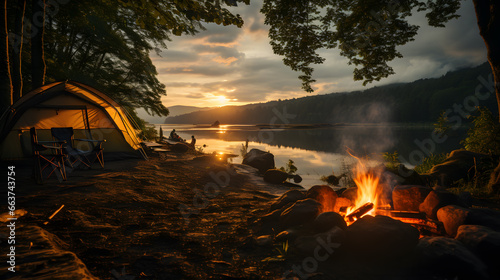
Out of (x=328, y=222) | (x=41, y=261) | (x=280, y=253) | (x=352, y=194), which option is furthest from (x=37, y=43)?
(x=352, y=194)

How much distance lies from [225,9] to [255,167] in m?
11.7

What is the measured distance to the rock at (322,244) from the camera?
364 cm

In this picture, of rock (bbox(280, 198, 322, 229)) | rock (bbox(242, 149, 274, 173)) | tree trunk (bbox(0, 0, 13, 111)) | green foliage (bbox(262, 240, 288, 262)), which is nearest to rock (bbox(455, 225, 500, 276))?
rock (bbox(280, 198, 322, 229))

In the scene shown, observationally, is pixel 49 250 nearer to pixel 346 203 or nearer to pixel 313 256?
pixel 313 256

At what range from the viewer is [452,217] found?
4039 mm

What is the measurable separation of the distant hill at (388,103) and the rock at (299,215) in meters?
90.3

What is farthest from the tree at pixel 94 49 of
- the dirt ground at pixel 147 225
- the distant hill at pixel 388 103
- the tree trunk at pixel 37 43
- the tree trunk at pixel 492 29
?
the distant hill at pixel 388 103

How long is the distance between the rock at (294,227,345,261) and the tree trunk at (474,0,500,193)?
663cm

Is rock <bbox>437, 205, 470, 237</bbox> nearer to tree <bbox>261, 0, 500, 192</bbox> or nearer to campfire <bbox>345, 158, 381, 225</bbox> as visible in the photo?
A: campfire <bbox>345, 158, 381, 225</bbox>

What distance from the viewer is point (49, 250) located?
2656 mm

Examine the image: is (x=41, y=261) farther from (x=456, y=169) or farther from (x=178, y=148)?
(x=178, y=148)

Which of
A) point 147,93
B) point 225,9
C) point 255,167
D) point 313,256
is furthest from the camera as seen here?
point 147,93

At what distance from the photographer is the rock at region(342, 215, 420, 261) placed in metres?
3.55

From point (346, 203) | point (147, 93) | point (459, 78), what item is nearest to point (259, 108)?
point (459, 78)
